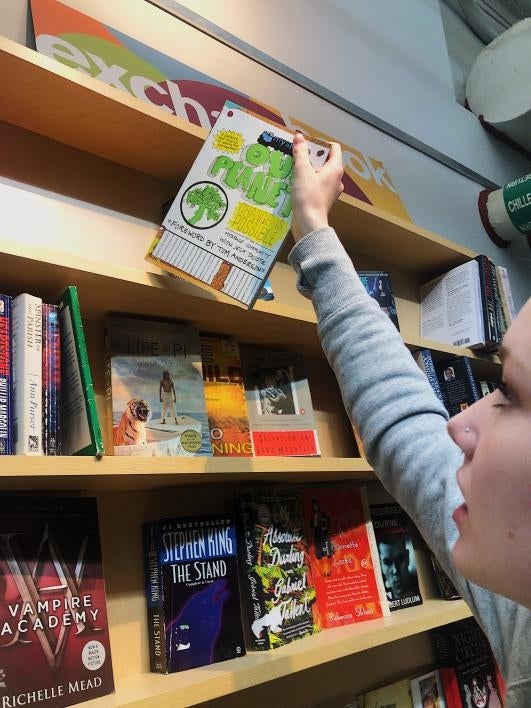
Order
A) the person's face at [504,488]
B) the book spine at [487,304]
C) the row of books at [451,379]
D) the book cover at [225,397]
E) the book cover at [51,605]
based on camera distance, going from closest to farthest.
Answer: the person's face at [504,488], the book cover at [51,605], the book cover at [225,397], the row of books at [451,379], the book spine at [487,304]

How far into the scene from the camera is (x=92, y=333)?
1.26m

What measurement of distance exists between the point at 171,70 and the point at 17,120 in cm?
49

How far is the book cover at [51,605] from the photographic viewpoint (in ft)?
2.99

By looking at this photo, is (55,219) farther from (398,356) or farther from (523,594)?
(523,594)

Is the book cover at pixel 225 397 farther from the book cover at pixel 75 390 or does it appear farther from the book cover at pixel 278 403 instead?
the book cover at pixel 75 390

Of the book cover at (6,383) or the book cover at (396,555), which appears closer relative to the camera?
the book cover at (6,383)

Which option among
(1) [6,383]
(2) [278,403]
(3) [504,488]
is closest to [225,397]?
(2) [278,403]

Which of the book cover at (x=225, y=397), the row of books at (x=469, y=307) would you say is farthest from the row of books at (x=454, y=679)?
the row of books at (x=469, y=307)

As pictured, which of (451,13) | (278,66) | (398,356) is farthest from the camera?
(451,13)

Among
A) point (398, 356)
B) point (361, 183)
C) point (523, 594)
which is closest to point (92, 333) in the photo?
point (398, 356)

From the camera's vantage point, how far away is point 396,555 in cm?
156

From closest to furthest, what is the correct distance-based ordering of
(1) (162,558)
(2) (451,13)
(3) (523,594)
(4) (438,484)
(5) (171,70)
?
(3) (523,594) → (4) (438,484) → (1) (162,558) → (5) (171,70) → (2) (451,13)

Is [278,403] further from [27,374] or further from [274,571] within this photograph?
[27,374]

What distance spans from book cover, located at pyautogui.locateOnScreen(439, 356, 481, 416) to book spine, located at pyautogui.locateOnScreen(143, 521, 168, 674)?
2.99 ft
